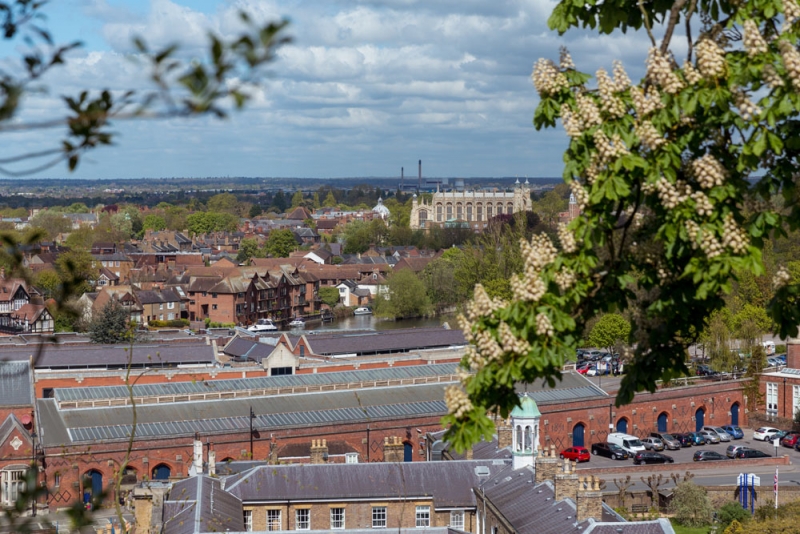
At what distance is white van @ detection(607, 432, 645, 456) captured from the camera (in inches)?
1544

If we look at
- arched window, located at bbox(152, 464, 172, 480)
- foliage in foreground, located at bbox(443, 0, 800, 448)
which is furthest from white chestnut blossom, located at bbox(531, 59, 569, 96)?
arched window, located at bbox(152, 464, 172, 480)

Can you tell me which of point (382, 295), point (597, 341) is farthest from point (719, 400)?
point (382, 295)

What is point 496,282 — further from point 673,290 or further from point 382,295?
point 673,290

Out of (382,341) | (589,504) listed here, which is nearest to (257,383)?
(382,341)

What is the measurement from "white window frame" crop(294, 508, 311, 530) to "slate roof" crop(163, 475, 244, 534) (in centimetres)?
160

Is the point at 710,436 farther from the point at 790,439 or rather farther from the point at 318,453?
→ the point at 318,453

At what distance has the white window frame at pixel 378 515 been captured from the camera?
24250 mm

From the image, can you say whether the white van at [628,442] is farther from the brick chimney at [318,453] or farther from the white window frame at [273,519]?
the white window frame at [273,519]

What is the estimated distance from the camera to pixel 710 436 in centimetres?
4200

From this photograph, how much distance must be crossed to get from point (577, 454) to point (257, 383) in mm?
11907

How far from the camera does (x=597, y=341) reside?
5512 cm

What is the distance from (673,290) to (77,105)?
12.7ft

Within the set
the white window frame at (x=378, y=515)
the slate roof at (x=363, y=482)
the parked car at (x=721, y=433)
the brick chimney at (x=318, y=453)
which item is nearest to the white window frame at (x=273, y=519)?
the slate roof at (x=363, y=482)

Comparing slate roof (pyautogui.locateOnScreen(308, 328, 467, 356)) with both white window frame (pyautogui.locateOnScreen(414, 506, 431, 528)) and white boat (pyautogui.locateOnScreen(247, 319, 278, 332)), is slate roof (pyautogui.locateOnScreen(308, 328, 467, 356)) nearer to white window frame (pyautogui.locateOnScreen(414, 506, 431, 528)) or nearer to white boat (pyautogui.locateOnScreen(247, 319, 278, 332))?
white boat (pyautogui.locateOnScreen(247, 319, 278, 332))
